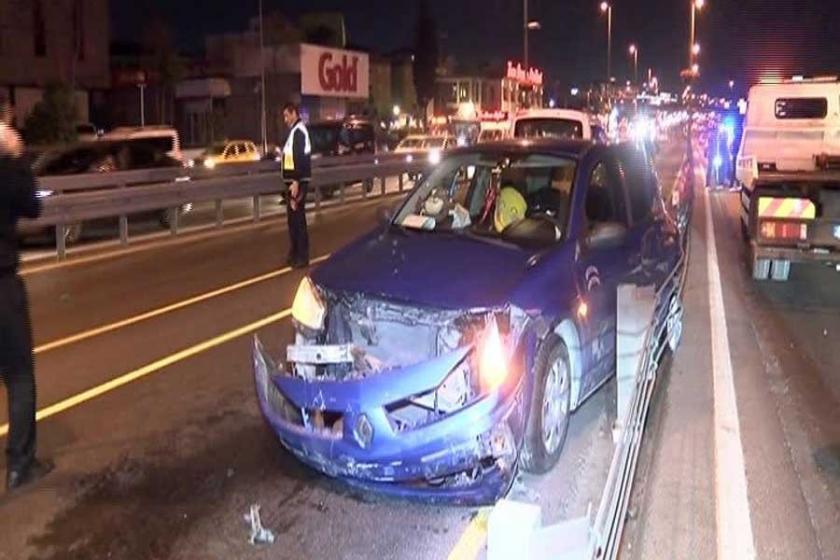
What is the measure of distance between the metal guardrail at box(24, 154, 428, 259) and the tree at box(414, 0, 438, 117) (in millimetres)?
68358

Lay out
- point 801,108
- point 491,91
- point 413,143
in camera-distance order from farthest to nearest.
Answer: point 491,91
point 413,143
point 801,108

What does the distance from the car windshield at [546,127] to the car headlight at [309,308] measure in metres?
15.7

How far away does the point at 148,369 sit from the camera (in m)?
7.96

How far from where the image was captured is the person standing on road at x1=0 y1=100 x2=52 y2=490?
5352 mm

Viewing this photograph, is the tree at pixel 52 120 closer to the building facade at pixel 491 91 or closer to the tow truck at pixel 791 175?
the tow truck at pixel 791 175

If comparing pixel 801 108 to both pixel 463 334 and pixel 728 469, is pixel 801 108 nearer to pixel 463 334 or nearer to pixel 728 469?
pixel 728 469

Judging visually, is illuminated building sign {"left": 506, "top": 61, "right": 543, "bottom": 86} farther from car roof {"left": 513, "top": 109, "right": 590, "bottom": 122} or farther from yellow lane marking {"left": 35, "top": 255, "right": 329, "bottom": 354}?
yellow lane marking {"left": 35, "top": 255, "right": 329, "bottom": 354}

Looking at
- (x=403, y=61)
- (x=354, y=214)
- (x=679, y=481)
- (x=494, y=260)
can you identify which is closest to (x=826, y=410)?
(x=679, y=481)

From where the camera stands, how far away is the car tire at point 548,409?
209 inches

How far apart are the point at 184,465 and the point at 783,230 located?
339 inches

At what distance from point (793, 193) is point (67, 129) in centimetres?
3466

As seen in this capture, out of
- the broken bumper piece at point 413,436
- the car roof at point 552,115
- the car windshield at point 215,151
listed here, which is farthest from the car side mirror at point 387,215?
the car windshield at point 215,151

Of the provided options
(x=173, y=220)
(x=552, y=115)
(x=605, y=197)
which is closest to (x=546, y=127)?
(x=552, y=115)

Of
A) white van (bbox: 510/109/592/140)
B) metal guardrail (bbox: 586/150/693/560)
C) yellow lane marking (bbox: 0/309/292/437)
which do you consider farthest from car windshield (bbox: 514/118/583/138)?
metal guardrail (bbox: 586/150/693/560)
